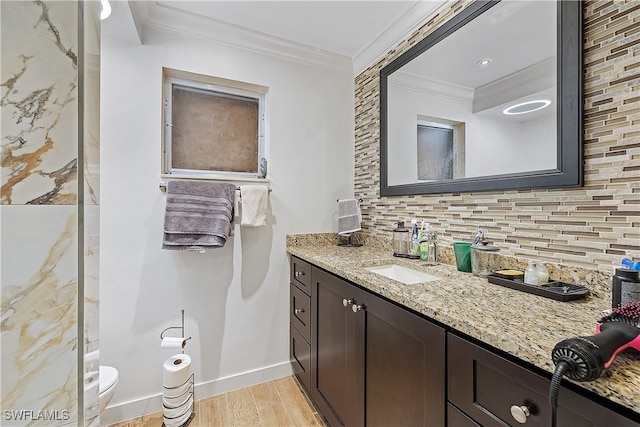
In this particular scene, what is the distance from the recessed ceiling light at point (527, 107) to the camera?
1097mm

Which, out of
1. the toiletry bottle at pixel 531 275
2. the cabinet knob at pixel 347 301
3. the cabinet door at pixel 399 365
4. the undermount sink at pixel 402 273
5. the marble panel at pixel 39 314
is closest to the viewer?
the marble panel at pixel 39 314

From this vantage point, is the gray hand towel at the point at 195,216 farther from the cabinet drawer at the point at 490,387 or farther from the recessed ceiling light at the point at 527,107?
the recessed ceiling light at the point at 527,107

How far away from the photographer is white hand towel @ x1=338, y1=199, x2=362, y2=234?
205cm

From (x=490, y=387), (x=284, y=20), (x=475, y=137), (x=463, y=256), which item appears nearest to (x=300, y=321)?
(x=463, y=256)

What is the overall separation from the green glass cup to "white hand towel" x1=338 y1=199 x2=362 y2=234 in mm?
791

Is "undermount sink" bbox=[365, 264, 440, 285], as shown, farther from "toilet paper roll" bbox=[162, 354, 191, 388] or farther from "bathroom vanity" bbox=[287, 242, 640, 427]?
"toilet paper roll" bbox=[162, 354, 191, 388]

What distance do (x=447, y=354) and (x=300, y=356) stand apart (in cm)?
131

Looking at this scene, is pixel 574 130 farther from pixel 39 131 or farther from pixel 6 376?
pixel 6 376

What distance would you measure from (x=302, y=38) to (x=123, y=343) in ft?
7.37

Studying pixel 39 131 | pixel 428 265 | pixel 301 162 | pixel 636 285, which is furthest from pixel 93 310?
pixel 301 162

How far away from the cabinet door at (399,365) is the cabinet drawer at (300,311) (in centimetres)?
57

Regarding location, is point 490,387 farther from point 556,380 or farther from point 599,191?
point 599,191

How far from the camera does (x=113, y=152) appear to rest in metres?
1.61

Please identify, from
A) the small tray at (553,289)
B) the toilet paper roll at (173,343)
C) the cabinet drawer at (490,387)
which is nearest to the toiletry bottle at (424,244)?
the small tray at (553,289)
